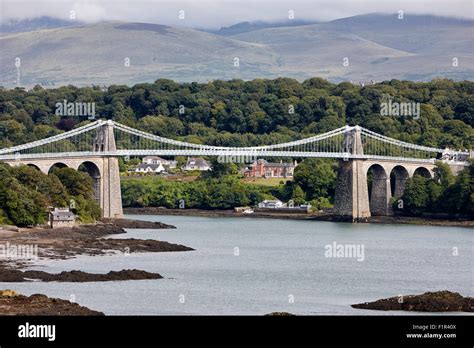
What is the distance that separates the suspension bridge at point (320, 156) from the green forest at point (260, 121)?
63.7 inches

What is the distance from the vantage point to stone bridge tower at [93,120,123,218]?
55.2m

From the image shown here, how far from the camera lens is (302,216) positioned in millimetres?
60500

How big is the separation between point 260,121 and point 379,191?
18337 mm

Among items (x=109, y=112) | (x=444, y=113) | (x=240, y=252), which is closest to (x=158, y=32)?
(x=109, y=112)

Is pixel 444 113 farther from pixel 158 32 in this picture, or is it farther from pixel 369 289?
A: pixel 158 32

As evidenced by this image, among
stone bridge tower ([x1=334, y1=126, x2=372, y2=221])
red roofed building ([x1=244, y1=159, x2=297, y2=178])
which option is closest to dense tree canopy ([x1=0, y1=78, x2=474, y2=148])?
red roofed building ([x1=244, y1=159, x2=297, y2=178])

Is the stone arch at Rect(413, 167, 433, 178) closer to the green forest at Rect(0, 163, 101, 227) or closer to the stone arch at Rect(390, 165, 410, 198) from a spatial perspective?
the stone arch at Rect(390, 165, 410, 198)

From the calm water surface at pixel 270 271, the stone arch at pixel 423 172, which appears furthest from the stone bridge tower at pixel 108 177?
the stone arch at pixel 423 172

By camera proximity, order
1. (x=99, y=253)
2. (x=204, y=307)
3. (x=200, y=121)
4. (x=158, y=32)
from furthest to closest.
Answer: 1. (x=158, y=32)
2. (x=200, y=121)
3. (x=99, y=253)
4. (x=204, y=307)

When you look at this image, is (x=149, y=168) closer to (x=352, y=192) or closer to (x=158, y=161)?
(x=158, y=161)

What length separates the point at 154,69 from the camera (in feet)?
516

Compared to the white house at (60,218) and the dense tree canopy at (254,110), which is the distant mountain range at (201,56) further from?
the white house at (60,218)

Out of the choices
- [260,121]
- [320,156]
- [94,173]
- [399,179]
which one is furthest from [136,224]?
[260,121]

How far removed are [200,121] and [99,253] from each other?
147 feet
